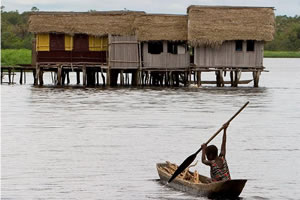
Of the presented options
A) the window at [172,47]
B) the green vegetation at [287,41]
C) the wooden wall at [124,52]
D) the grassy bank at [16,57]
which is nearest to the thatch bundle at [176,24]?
the wooden wall at [124,52]

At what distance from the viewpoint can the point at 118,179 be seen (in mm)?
16938

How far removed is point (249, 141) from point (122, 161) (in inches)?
196

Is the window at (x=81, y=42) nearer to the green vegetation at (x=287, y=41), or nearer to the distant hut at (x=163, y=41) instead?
the distant hut at (x=163, y=41)

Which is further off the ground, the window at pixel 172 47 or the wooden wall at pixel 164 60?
the window at pixel 172 47

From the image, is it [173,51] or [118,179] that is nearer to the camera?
[118,179]

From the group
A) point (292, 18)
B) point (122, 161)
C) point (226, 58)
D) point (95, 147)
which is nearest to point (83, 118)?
point (95, 147)

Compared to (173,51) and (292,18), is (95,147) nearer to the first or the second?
(173,51)

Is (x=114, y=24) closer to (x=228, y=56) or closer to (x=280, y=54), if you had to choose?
(x=228, y=56)

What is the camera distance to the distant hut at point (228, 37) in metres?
45.0

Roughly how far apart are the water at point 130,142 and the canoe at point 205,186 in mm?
194

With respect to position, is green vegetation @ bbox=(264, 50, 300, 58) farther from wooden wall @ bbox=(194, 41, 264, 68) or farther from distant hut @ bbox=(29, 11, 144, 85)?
distant hut @ bbox=(29, 11, 144, 85)

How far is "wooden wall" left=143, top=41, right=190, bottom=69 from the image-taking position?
45844 millimetres

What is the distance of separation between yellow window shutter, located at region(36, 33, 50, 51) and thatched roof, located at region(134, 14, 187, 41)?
4967 mm

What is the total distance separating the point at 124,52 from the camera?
151 ft
